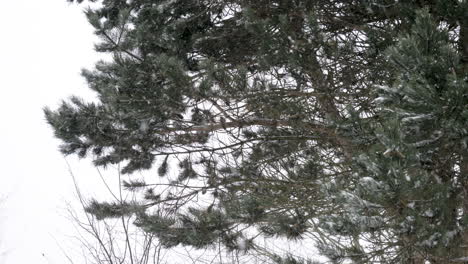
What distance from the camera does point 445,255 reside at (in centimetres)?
243

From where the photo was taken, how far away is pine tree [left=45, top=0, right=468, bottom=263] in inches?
78.0

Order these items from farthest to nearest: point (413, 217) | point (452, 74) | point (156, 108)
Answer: point (156, 108)
point (413, 217)
point (452, 74)

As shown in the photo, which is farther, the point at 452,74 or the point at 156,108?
the point at 156,108

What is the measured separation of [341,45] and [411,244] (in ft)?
6.18

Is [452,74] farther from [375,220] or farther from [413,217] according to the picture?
[375,220]

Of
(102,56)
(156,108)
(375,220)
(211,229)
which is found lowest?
(375,220)

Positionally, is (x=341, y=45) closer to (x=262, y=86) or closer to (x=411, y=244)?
(x=262, y=86)

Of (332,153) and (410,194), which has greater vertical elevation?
(332,153)

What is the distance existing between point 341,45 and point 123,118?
72.7 inches

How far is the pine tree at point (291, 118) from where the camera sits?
6.50 feet

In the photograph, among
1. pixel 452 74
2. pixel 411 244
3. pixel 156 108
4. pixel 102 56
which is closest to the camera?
pixel 452 74

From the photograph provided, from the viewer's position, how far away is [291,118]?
3.77 meters

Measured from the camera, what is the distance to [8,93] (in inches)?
1746

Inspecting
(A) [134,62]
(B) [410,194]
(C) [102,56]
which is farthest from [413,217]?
(C) [102,56]
